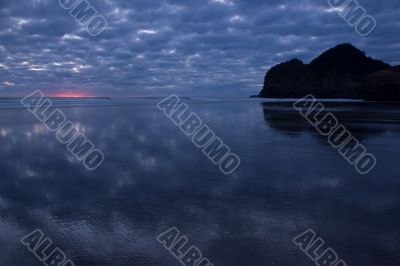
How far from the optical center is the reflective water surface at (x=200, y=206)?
3971 mm

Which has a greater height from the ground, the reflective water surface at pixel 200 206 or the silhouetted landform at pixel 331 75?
the silhouetted landform at pixel 331 75

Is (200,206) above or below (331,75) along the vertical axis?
below

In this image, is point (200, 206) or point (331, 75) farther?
point (331, 75)

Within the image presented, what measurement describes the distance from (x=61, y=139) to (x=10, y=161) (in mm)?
3781

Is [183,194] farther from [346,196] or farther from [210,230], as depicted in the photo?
[346,196]

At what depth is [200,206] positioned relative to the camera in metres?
5.52

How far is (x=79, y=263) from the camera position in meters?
3.71

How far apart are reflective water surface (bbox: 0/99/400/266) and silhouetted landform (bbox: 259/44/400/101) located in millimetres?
83024

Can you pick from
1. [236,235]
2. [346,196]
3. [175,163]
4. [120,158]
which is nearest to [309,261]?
[236,235]

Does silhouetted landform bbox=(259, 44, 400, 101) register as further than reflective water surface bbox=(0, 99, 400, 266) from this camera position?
Yes

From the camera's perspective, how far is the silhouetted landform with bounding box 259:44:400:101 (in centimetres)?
9331

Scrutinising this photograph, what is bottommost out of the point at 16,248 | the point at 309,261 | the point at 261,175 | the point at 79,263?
the point at 16,248

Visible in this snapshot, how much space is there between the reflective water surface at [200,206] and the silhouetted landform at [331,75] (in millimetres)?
83024

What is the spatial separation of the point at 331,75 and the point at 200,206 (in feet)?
372
